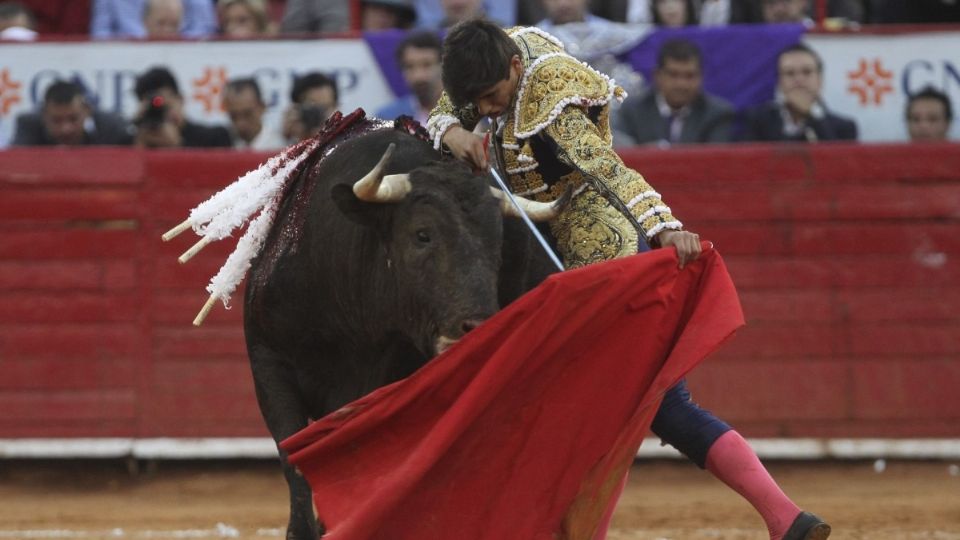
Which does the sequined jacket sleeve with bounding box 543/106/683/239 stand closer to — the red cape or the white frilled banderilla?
the red cape

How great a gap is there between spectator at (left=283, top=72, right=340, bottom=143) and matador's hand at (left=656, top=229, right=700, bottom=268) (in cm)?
302

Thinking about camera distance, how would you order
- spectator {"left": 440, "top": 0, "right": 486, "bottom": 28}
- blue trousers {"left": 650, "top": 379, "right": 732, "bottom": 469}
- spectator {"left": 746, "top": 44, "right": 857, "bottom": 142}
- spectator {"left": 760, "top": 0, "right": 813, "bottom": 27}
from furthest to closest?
spectator {"left": 760, "top": 0, "right": 813, "bottom": 27} < spectator {"left": 440, "top": 0, "right": 486, "bottom": 28} < spectator {"left": 746, "top": 44, "right": 857, "bottom": 142} < blue trousers {"left": 650, "top": 379, "right": 732, "bottom": 469}

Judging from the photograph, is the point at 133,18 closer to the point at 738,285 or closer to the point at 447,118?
the point at 738,285

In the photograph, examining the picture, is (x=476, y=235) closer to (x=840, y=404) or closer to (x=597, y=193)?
(x=597, y=193)

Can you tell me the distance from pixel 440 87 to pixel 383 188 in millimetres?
3069

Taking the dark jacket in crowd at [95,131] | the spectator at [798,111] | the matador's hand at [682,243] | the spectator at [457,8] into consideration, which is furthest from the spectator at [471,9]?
the matador's hand at [682,243]

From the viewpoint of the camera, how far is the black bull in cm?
389

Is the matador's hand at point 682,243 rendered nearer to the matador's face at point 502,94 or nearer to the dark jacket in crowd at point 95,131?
the matador's face at point 502,94

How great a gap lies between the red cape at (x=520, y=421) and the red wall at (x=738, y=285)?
3187mm

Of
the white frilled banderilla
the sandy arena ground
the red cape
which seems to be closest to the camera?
the red cape

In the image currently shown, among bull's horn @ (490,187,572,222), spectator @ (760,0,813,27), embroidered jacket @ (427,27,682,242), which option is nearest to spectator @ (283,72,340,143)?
spectator @ (760,0,813,27)

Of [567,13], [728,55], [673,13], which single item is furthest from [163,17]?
[728,55]

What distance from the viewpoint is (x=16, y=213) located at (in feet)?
23.4

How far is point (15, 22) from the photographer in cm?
785
